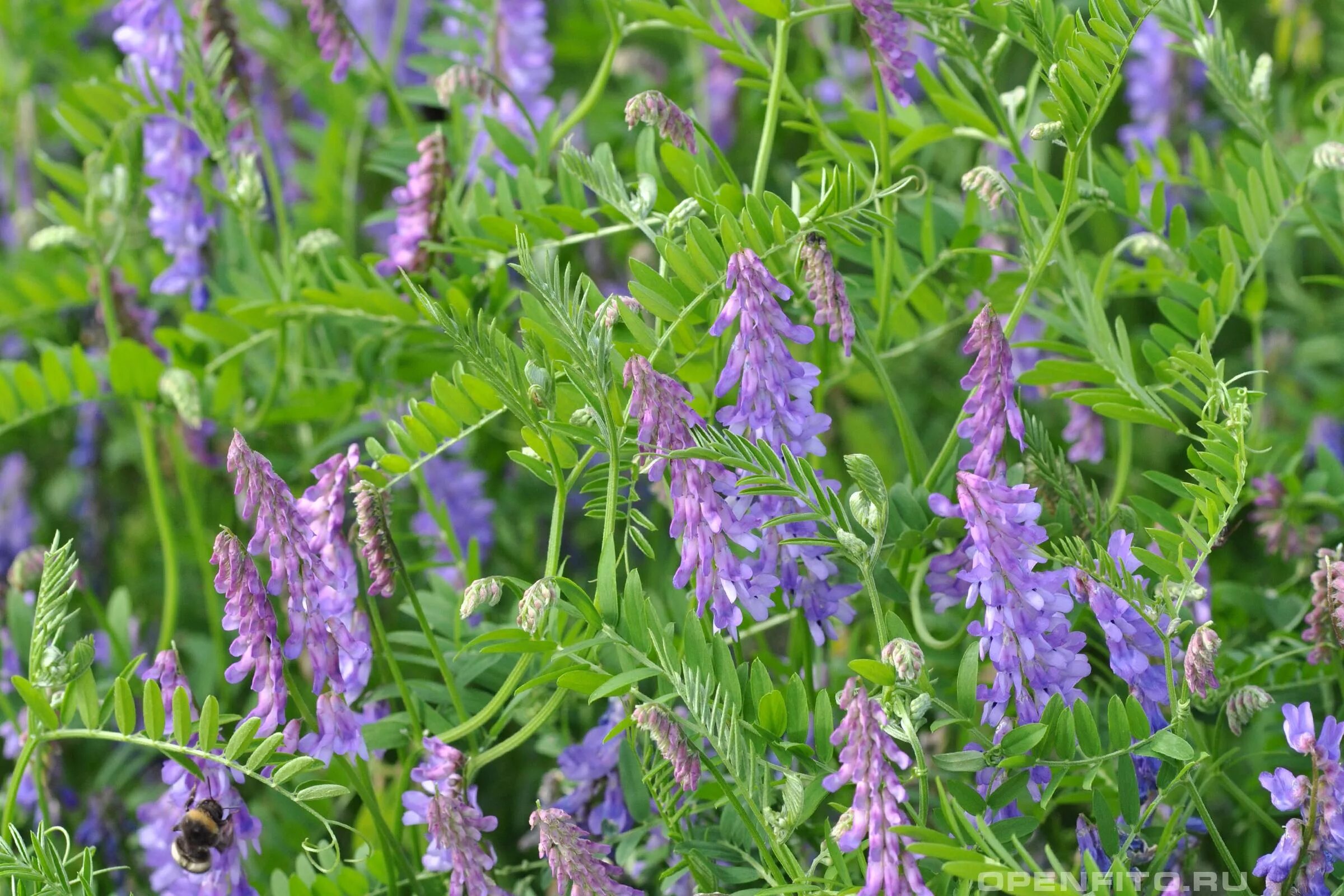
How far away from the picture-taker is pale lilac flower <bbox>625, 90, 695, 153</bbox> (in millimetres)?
1039

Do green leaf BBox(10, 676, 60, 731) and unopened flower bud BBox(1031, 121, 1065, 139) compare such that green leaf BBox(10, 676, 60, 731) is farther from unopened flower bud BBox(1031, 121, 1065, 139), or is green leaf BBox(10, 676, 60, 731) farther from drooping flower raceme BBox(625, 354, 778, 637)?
unopened flower bud BBox(1031, 121, 1065, 139)

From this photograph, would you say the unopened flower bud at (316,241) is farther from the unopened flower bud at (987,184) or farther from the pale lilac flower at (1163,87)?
the pale lilac flower at (1163,87)

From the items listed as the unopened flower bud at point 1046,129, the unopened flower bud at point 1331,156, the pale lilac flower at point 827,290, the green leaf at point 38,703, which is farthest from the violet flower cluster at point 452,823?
the unopened flower bud at point 1331,156

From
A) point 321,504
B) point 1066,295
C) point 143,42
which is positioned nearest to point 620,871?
point 321,504

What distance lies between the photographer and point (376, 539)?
1.01 meters

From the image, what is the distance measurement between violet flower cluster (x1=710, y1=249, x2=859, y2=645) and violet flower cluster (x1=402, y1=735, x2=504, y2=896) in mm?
286

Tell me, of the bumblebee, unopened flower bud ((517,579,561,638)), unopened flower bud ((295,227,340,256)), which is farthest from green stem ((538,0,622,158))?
the bumblebee

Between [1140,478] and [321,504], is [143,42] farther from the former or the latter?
[1140,478]

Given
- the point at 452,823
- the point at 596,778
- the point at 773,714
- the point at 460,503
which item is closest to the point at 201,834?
the point at 452,823

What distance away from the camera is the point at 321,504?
1057 mm

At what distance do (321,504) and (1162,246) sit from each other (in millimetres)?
849

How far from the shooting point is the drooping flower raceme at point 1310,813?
92 cm

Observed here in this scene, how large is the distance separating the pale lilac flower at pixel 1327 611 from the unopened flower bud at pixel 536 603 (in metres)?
0.59

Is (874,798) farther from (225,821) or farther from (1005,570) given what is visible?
(225,821)
